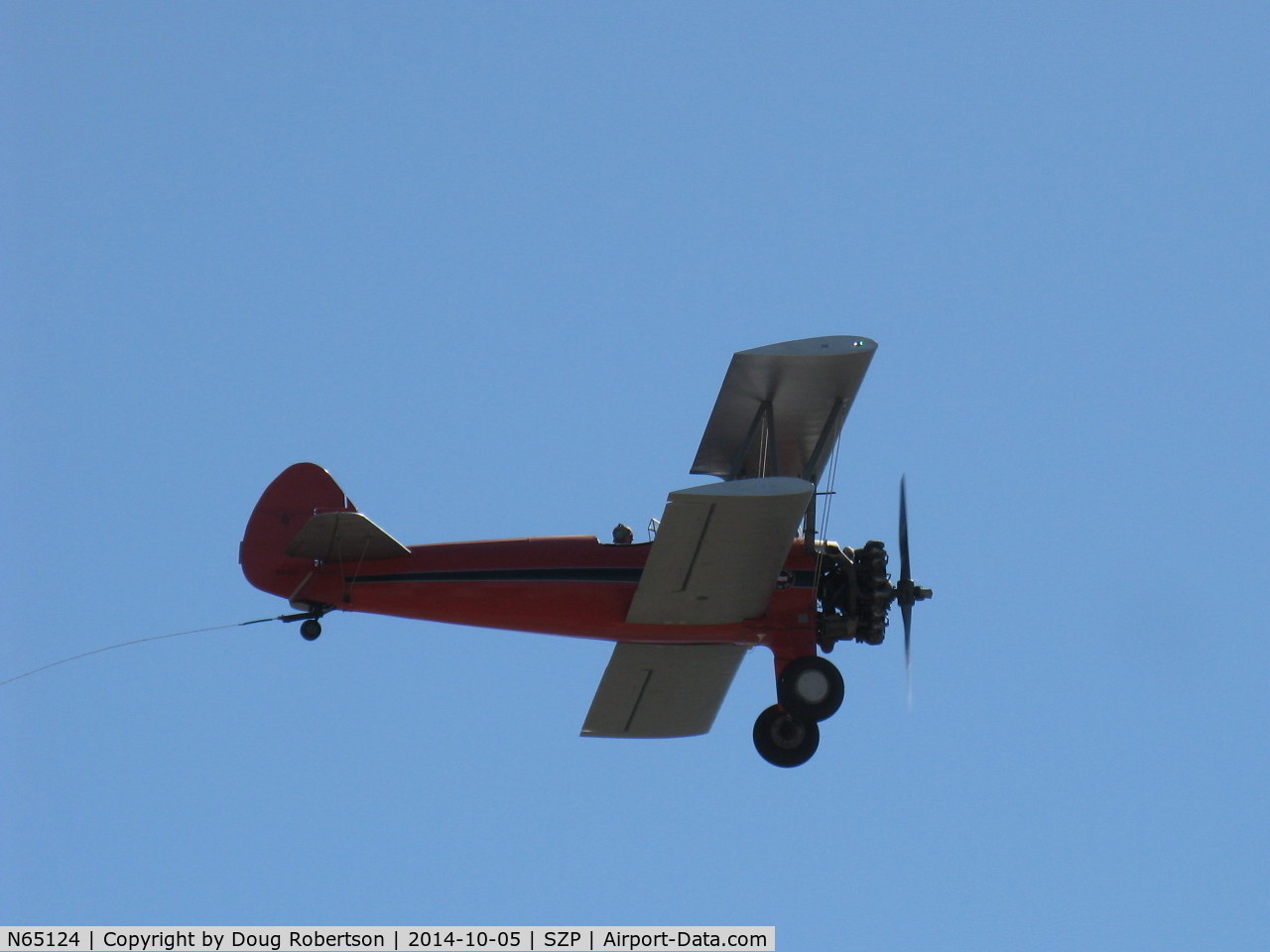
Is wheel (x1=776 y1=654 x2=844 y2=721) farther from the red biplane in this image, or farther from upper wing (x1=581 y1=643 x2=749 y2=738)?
upper wing (x1=581 y1=643 x2=749 y2=738)

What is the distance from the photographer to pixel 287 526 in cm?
1934

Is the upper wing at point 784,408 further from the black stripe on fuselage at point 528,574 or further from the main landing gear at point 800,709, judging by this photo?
the main landing gear at point 800,709

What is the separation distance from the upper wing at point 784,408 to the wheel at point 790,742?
93.9 inches

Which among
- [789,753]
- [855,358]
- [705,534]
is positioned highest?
[855,358]

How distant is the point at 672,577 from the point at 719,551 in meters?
0.59

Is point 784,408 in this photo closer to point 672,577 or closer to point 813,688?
point 672,577

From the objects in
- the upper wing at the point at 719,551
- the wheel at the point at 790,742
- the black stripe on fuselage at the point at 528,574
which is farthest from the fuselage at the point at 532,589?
the wheel at the point at 790,742

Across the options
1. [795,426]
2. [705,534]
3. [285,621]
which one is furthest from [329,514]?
[795,426]

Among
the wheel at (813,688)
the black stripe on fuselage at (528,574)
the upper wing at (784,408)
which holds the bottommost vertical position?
the wheel at (813,688)

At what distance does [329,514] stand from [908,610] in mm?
5585

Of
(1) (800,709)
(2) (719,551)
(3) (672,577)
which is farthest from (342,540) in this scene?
(1) (800,709)

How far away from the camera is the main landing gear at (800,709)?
19469 millimetres

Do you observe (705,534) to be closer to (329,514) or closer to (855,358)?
(855,358)

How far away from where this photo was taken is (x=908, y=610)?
19.8 metres
